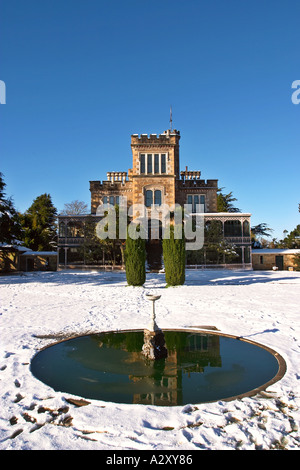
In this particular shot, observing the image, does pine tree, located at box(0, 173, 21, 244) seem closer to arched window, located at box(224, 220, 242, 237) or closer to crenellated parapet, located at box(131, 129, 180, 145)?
crenellated parapet, located at box(131, 129, 180, 145)

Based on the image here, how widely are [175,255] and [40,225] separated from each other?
88.5 feet

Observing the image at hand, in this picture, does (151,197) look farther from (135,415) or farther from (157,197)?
(135,415)

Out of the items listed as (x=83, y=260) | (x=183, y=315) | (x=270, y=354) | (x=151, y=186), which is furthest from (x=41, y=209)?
(x=270, y=354)

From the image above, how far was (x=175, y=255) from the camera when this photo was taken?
55.2 ft

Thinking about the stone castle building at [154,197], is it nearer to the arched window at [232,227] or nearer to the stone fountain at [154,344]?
the arched window at [232,227]

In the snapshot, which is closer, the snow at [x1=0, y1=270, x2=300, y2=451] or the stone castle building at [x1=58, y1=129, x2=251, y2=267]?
the snow at [x1=0, y1=270, x2=300, y2=451]

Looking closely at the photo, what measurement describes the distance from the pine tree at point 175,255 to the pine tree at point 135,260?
1.31 meters

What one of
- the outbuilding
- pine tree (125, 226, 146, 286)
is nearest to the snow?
pine tree (125, 226, 146, 286)

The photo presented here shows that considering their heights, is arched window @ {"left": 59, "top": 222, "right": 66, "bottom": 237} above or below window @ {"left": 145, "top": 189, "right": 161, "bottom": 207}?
below

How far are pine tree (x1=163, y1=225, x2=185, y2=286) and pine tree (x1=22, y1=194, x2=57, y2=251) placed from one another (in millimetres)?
22614

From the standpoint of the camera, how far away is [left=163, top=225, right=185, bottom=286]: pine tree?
16750 mm

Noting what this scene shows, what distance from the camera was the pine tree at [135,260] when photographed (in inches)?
654

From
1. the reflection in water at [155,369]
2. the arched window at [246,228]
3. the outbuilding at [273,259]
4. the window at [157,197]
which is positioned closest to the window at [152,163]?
the window at [157,197]
